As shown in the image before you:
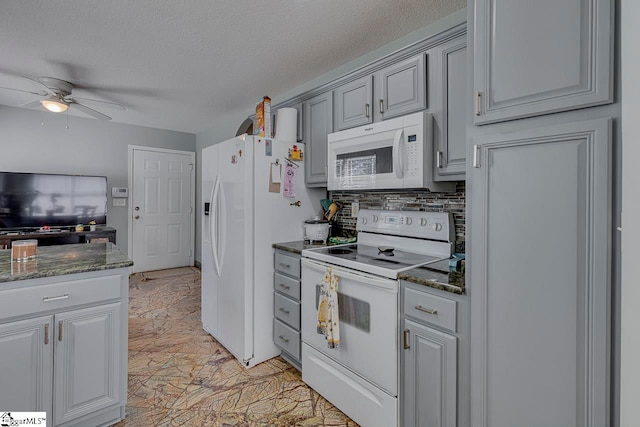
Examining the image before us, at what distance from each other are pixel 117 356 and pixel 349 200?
186 cm

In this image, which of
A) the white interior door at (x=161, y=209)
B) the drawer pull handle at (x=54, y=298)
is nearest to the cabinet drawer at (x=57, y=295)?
the drawer pull handle at (x=54, y=298)

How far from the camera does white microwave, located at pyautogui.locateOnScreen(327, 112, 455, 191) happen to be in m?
1.81

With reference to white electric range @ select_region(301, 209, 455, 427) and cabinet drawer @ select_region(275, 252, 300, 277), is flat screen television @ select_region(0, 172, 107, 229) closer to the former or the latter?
cabinet drawer @ select_region(275, 252, 300, 277)

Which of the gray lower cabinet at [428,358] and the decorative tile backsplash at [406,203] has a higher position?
the decorative tile backsplash at [406,203]

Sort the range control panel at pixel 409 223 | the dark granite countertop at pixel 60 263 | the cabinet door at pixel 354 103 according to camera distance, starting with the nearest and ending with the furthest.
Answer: the dark granite countertop at pixel 60 263 → the range control panel at pixel 409 223 → the cabinet door at pixel 354 103

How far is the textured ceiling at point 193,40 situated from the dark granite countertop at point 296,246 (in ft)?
4.95

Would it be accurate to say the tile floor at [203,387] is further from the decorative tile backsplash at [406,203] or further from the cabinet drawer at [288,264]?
the decorative tile backsplash at [406,203]

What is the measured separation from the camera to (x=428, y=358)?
147cm

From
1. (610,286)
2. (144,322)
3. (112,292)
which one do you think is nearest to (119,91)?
(144,322)

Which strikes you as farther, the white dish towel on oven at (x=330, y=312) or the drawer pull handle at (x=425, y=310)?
the white dish towel on oven at (x=330, y=312)

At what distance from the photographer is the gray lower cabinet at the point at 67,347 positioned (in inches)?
56.6

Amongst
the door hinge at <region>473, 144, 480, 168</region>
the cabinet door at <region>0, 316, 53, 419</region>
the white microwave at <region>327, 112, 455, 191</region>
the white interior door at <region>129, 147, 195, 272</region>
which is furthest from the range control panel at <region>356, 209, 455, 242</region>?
the white interior door at <region>129, 147, 195, 272</region>

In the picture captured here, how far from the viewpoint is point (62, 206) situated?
14.0 feet

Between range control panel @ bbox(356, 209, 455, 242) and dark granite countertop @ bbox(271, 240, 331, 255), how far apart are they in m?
0.35
